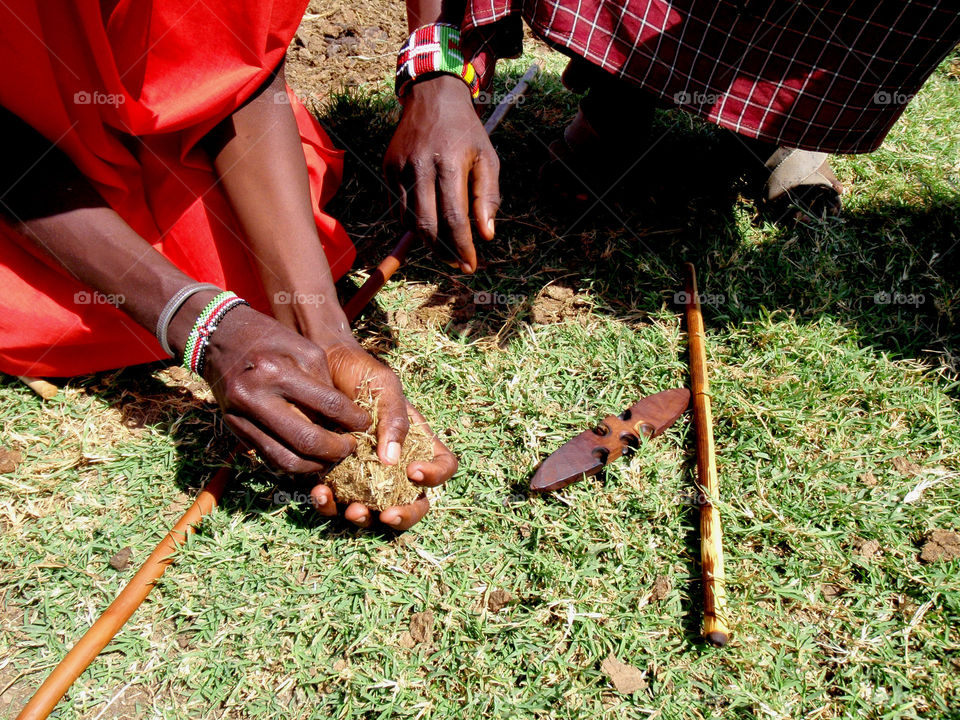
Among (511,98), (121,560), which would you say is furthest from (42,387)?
(511,98)

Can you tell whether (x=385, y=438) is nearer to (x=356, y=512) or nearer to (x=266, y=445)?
(x=356, y=512)

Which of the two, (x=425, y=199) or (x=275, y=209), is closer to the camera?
(x=425, y=199)

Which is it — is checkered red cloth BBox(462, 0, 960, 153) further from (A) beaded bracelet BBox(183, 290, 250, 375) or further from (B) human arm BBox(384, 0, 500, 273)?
(A) beaded bracelet BBox(183, 290, 250, 375)

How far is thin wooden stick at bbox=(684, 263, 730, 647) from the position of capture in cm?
182

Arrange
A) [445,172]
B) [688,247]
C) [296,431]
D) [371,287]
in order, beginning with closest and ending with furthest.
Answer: [296,431], [445,172], [371,287], [688,247]

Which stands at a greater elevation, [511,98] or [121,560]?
[511,98]

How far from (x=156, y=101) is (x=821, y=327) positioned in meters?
2.48

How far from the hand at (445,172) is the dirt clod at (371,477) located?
56 centimetres

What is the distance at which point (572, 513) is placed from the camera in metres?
2.12

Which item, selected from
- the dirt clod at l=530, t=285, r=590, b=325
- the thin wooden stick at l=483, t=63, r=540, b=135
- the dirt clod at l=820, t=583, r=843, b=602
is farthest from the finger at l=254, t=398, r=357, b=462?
the thin wooden stick at l=483, t=63, r=540, b=135

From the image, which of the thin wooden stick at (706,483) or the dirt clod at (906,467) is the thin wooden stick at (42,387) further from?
the dirt clod at (906,467)

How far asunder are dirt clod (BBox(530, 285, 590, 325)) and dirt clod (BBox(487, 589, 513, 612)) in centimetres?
109

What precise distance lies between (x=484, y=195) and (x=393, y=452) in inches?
32.4

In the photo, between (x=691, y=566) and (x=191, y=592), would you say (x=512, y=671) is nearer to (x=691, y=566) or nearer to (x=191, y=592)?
(x=691, y=566)
